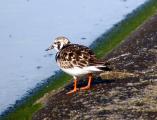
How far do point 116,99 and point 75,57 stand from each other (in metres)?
1.40

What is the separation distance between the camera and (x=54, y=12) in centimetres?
3116

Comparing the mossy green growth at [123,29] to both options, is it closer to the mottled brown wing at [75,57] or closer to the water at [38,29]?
the water at [38,29]

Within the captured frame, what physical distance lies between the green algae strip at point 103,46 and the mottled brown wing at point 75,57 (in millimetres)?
2302

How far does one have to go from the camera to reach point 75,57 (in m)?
15.1

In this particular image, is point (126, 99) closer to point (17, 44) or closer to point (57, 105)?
point (57, 105)

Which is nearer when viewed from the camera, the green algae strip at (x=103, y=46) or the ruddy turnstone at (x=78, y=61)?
the ruddy turnstone at (x=78, y=61)

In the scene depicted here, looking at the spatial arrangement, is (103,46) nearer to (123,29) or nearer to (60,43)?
(123,29)

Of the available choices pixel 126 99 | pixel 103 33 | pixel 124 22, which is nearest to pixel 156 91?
pixel 126 99

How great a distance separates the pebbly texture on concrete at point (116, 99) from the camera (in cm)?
1412

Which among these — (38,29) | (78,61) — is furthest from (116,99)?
(38,29)

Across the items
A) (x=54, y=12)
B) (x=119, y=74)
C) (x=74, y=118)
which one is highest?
(x=54, y=12)

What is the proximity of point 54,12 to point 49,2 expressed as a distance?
8.52 feet

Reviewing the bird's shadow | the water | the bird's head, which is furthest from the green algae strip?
the bird's head

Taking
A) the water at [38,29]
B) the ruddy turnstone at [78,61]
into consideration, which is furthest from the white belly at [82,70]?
the water at [38,29]
